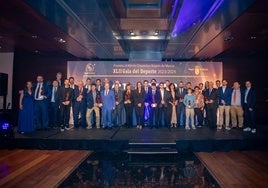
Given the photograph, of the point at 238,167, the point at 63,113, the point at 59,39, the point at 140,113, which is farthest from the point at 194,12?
the point at 63,113

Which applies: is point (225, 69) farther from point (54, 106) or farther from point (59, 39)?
point (54, 106)

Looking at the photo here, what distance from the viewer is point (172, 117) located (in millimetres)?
8953

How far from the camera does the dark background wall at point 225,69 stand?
10289 mm

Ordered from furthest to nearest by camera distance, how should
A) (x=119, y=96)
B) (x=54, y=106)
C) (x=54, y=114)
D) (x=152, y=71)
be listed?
1. (x=152, y=71)
2. (x=119, y=96)
3. (x=54, y=114)
4. (x=54, y=106)

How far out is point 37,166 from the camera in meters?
4.64

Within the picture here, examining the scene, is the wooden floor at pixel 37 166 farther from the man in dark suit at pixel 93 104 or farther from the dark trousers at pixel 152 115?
the dark trousers at pixel 152 115

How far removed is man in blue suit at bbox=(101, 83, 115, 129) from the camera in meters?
8.07

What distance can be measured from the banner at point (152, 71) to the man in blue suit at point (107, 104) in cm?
221

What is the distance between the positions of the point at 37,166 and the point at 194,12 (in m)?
A: 4.35

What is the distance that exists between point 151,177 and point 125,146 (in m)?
2.00

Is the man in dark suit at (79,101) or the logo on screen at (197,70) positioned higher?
the logo on screen at (197,70)

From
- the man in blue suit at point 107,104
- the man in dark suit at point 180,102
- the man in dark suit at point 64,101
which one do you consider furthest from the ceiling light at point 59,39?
the man in dark suit at point 180,102

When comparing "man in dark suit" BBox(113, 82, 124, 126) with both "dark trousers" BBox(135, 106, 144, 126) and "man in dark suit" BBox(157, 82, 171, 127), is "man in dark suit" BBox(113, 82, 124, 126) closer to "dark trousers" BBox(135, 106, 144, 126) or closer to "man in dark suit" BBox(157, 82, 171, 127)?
"dark trousers" BBox(135, 106, 144, 126)

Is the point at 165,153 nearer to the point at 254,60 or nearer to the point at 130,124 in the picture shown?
the point at 130,124
